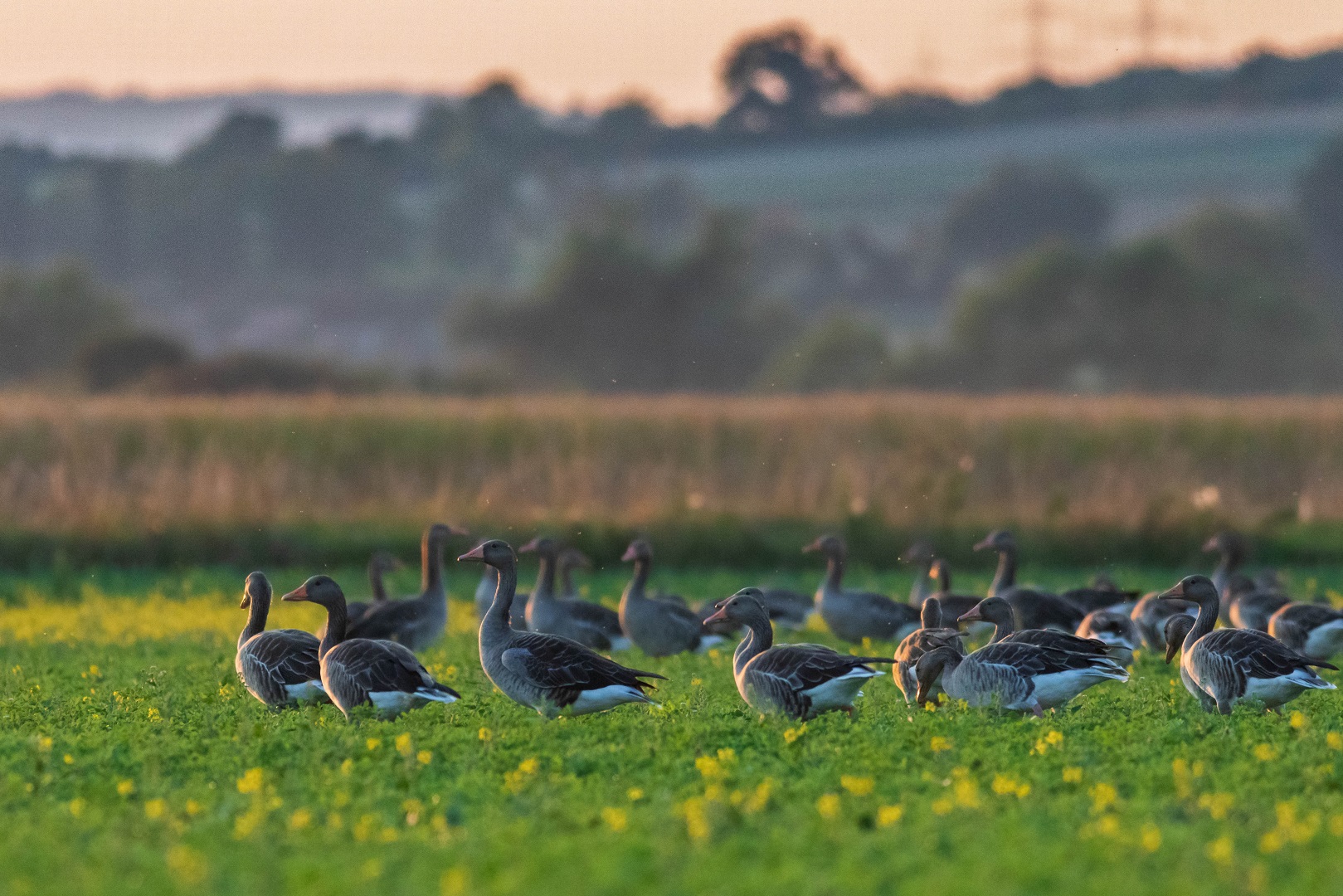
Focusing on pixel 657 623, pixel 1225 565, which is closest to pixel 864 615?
pixel 657 623

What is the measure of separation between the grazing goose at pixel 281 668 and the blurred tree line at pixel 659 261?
5743 centimetres

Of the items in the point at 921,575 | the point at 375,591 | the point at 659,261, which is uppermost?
the point at 375,591

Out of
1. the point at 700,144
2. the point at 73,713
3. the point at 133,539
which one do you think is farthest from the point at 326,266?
the point at 73,713

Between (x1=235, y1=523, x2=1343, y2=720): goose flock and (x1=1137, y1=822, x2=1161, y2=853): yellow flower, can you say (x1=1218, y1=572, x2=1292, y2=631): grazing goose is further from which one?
(x1=1137, y1=822, x2=1161, y2=853): yellow flower

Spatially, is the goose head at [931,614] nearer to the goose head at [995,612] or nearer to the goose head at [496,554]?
the goose head at [995,612]

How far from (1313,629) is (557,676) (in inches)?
330

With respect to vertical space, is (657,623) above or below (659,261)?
above

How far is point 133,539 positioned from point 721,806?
911 inches

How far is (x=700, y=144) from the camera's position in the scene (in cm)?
14788

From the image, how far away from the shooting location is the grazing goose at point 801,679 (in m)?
13.6

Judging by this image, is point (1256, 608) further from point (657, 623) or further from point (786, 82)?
point (786, 82)

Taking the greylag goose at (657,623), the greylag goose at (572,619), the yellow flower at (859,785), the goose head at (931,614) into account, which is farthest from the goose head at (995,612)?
the yellow flower at (859,785)

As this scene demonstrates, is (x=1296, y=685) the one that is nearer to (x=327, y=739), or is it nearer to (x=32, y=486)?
(x=327, y=739)

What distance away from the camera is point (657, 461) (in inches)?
1549
